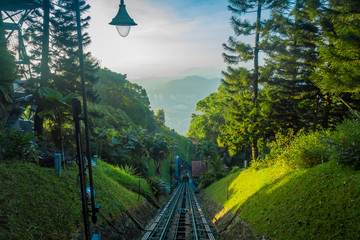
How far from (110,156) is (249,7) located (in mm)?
20354

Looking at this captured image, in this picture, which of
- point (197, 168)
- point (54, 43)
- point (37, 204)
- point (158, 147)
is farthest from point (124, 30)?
point (197, 168)

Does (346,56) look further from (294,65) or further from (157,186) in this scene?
(157,186)

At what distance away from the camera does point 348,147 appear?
7.09 metres

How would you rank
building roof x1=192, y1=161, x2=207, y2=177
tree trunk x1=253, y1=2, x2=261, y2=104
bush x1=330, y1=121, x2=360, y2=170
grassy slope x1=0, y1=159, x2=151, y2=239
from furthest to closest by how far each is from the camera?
building roof x1=192, y1=161, x2=207, y2=177, tree trunk x1=253, y1=2, x2=261, y2=104, bush x1=330, y1=121, x2=360, y2=170, grassy slope x1=0, y1=159, x2=151, y2=239

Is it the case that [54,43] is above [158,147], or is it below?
above

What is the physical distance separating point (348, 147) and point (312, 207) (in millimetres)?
2088

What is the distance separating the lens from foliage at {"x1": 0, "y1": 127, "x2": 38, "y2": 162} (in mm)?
8789

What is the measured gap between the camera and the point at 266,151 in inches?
1246

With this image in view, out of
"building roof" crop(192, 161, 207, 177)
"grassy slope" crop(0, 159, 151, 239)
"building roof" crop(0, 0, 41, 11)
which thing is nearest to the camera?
"grassy slope" crop(0, 159, 151, 239)

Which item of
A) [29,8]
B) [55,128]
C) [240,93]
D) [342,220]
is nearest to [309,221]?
[342,220]

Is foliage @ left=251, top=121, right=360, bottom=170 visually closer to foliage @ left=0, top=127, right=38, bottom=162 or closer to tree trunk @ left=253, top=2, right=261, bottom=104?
tree trunk @ left=253, top=2, right=261, bottom=104

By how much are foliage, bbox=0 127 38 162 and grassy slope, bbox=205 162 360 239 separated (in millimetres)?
8981

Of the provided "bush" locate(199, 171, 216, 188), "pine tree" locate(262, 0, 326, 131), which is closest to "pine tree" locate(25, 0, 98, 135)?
"pine tree" locate(262, 0, 326, 131)

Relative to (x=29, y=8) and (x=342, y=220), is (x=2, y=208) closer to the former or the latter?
(x=342, y=220)
